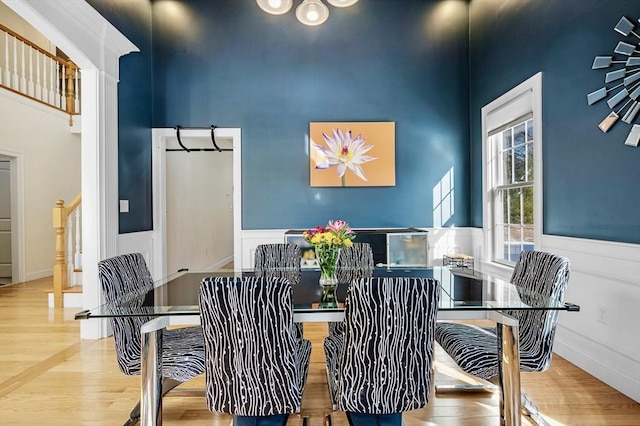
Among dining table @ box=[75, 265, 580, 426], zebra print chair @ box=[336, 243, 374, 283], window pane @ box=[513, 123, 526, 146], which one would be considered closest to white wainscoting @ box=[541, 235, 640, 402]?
dining table @ box=[75, 265, 580, 426]

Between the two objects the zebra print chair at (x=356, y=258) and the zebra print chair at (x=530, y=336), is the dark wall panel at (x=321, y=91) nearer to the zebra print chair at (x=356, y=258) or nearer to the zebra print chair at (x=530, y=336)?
the zebra print chair at (x=356, y=258)

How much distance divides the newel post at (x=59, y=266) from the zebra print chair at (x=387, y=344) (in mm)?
4240

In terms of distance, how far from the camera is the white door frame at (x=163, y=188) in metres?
4.47

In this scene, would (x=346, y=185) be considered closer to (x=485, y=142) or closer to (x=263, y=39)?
(x=485, y=142)

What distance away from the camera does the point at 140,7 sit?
13.9 ft

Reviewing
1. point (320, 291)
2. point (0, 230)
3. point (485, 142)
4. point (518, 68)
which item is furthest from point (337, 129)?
point (0, 230)

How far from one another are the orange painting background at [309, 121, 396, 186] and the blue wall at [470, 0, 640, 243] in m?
1.37

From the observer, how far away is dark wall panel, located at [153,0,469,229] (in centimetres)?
454

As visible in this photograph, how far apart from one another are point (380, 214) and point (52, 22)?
3.53m

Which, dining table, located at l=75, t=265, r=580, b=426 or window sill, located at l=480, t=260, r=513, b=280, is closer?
dining table, located at l=75, t=265, r=580, b=426

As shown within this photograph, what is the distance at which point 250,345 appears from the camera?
142cm

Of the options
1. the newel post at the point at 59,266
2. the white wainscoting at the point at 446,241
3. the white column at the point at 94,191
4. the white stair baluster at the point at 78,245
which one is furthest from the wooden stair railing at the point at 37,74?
the white wainscoting at the point at 446,241

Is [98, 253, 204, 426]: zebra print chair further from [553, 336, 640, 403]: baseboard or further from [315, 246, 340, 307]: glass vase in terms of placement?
[553, 336, 640, 403]: baseboard

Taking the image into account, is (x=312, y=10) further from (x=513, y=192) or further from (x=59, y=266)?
(x=59, y=266)
